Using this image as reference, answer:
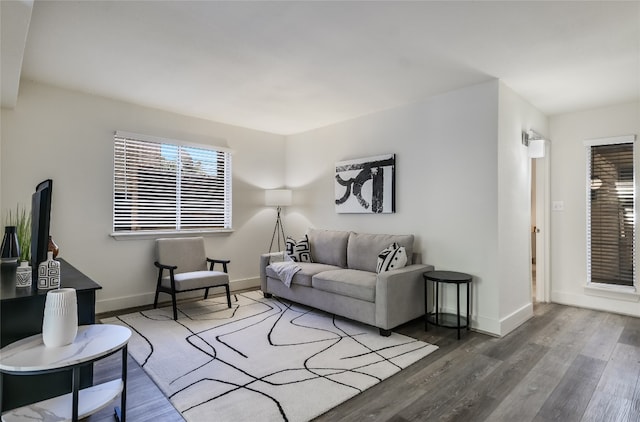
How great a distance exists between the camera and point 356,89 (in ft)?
11.7

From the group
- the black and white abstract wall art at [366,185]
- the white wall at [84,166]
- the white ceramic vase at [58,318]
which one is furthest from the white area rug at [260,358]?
the black and white abstract wall art at [366,185]

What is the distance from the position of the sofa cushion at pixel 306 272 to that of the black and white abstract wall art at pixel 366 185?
901 millimetres

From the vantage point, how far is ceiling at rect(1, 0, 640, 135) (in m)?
2.16

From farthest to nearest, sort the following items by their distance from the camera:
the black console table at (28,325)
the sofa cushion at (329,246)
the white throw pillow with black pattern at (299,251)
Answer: the white throw pillow with black pattern at (299,251), the sofa cushion at (329,246), the black console table at (28,325)

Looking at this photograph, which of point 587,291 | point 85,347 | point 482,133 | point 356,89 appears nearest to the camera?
point 85,347

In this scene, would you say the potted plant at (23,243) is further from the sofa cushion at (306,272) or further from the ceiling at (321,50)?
the sofa cushion at (306,272)

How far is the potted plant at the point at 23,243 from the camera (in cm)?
177

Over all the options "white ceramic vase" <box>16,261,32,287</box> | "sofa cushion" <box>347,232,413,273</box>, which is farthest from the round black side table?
"white ceramic vase" <box>16,261,32,287</box>

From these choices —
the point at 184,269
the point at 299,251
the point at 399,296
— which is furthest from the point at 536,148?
the point at 184,269

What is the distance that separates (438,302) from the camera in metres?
3.67

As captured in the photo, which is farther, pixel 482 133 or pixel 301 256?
pixel 301 256

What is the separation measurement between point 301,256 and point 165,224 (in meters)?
1.85

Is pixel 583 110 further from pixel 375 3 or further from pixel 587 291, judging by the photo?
pixel 375 3

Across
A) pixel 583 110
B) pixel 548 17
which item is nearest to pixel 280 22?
pixel 548 17
